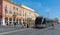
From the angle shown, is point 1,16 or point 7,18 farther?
point 7,18

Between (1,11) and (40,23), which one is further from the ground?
(1,11)

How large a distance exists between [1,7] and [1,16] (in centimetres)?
376

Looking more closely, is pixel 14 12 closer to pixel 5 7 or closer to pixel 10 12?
pixel 10 12

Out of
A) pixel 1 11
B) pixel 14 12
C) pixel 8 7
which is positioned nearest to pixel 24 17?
pixel 14 12

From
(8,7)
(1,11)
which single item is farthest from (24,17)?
(1,11)

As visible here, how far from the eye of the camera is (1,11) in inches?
2776

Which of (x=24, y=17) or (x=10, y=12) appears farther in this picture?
(x=24, y=17)

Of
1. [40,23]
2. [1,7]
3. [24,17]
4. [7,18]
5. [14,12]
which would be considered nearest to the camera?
[40,23]

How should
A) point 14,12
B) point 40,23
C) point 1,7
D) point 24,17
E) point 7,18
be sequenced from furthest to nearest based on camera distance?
point 24,17 → point 14,12 → point 7,18 → point 1,7 → point 40,23

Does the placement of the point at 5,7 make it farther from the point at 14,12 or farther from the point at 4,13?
the point at 14,12

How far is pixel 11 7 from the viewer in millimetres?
81250

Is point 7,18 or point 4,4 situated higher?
point 4,4

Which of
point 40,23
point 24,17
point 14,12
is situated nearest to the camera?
point 40,23

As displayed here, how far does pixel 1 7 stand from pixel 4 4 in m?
2.56
